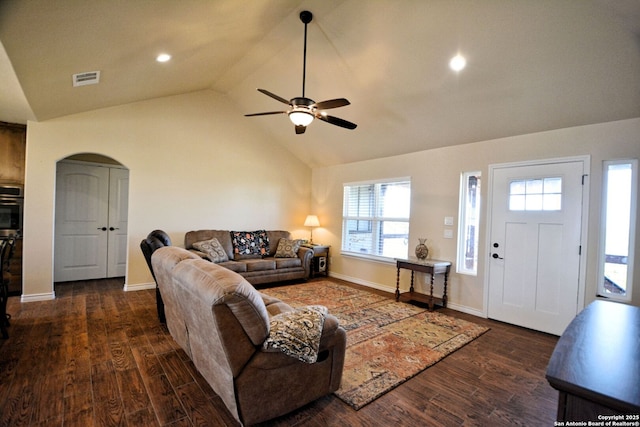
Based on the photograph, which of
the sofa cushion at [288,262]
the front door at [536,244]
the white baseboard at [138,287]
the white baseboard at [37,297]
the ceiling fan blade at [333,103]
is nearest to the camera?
the ceiling fan blade at [333,103]

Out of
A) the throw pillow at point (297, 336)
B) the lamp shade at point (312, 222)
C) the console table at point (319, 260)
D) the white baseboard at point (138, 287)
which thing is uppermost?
the lamp shade at point (312, 222)

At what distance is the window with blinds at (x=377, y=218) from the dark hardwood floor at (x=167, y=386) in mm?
2252

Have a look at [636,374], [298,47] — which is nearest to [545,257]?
[636,374]

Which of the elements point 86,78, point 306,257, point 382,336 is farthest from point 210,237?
point 382,336

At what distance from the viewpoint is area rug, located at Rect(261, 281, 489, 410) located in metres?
2.39

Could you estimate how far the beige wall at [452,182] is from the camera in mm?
3244

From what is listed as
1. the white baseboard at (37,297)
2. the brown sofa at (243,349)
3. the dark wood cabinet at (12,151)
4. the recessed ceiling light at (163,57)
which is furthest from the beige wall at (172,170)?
the brown sofa at (243,349)

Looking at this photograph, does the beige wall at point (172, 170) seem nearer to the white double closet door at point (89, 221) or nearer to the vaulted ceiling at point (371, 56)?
the vaulted ceiling at point (371, 56)

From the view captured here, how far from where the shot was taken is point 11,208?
423 cm

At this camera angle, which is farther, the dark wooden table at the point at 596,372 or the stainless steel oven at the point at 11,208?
the stainless steel oven at the point at 11,208

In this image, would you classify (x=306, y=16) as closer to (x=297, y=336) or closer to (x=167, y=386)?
(x=297, y=336)

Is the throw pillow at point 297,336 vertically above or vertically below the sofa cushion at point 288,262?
above

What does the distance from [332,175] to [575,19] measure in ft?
15.3

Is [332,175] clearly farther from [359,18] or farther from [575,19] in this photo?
[575,19]
